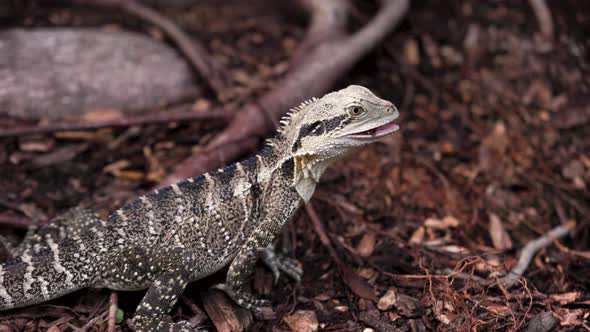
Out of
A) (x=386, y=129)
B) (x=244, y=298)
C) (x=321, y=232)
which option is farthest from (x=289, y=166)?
(x=244, y=298)

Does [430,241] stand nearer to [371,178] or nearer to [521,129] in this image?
[371,178]

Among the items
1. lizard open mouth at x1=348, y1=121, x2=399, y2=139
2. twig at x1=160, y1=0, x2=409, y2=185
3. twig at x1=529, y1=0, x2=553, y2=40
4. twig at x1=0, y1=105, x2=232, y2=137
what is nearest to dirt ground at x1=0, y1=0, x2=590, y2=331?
twig at x1=529, y1=0, x2=553, y2=40

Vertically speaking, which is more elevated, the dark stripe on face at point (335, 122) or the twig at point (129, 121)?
the dark stripe on face at point (335, 122)

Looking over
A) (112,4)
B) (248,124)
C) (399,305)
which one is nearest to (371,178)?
(248,124)

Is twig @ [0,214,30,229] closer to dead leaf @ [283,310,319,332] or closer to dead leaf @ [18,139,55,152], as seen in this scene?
dead leaf @ [18,139,55,152]

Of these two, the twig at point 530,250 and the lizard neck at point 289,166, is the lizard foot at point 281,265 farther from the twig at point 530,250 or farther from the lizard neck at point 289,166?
the twig at point 530,250

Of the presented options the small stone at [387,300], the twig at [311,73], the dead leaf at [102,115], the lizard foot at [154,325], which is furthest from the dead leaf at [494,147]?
the dead leaf at [102,115]

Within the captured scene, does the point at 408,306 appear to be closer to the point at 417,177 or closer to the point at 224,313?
the point at 224,313
